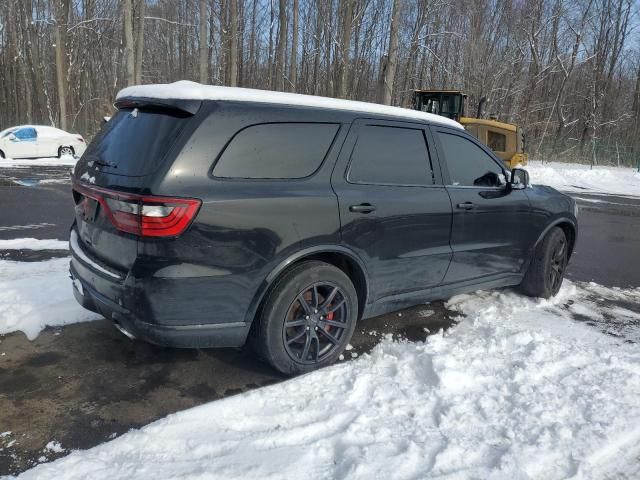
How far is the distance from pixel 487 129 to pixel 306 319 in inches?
620

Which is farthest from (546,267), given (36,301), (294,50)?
(294,50)

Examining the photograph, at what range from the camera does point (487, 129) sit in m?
17.4

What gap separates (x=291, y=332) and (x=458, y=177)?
2.02m

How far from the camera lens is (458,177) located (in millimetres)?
4359

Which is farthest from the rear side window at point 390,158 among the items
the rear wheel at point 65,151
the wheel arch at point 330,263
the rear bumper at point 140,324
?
the rear wheel at point 65,151

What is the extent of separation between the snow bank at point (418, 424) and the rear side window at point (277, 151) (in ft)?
4.55

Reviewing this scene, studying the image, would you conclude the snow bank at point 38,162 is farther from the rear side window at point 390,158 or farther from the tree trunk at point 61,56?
the rear side window at point 390,158

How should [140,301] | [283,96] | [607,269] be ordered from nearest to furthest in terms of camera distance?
[140,301], [283,96], [607,269]

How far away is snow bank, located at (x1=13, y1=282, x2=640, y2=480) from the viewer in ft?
8.35

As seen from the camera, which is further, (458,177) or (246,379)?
(458,177)

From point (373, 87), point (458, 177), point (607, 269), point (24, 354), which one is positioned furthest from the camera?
point (373, 87)

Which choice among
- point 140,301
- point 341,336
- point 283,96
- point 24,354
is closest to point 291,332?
point 341,336

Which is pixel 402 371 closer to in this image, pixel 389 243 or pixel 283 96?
pixel 389 243

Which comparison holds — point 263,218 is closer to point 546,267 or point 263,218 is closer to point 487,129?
point 546,267
